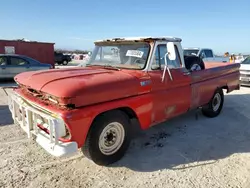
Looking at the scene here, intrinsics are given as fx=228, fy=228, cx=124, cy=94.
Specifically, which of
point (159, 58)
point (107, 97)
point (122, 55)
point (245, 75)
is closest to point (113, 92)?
point (107, 97)

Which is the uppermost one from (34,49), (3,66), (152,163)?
(34,49)

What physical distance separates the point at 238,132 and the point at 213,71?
1.60 metres

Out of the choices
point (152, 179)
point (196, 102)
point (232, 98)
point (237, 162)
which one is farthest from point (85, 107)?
point (232, 98)

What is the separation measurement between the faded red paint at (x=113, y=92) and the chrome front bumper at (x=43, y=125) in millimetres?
94

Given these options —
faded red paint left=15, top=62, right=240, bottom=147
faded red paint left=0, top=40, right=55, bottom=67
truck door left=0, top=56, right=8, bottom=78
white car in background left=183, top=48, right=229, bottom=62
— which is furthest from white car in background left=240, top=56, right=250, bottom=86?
faded red paint left=0, top=40, right=55, bottom=67

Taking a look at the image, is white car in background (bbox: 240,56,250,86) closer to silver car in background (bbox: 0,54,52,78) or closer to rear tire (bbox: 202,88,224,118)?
rear tire (bbox: 202,88,224,118)

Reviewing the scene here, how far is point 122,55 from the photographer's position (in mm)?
4246

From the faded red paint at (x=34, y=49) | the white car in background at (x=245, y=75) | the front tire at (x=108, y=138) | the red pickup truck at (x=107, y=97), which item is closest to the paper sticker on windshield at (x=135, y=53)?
the red pickup truck at (x=107, y=97)

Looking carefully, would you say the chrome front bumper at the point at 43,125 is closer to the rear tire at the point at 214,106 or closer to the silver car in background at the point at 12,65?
the rear tire at the point at 214,106

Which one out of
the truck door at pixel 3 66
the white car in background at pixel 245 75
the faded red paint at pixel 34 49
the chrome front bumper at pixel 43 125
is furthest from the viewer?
the faded red paint at pixel 34 49

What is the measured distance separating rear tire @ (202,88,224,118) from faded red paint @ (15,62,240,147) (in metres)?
0.77

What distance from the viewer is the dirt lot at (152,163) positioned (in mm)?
3121

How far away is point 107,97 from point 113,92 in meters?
0.12

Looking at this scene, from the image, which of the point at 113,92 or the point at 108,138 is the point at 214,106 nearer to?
the point at 108,138
